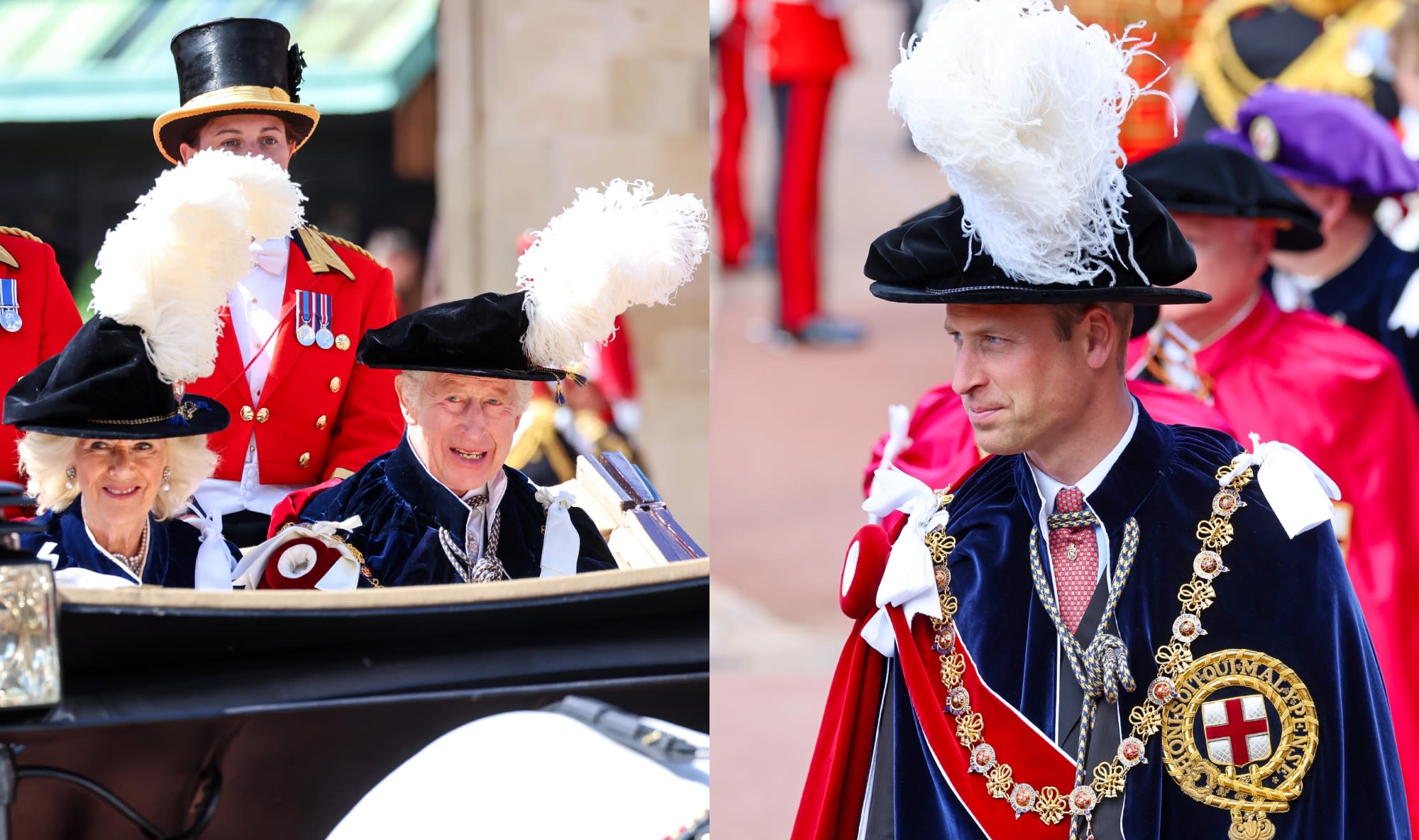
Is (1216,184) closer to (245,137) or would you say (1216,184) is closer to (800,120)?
(245,137)

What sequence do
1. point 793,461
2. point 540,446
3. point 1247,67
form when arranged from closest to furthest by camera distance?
point 540,446, point 1247,67, point 793,461

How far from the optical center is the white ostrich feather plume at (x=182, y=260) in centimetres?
260

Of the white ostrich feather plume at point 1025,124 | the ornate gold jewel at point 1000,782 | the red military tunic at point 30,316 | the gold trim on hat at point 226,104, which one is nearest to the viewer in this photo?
the white ostrich feather plume at point 1025,124

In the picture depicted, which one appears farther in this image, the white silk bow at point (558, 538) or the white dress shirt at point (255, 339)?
the white silk bow at point (558, 538)

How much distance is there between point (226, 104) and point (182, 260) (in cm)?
32

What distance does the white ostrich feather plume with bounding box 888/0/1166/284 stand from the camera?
2.28 m

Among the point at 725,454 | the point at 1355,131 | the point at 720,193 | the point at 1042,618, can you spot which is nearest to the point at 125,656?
the point at 1042,618

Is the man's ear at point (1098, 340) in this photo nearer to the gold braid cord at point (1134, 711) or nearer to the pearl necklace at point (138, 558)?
the gold braid cord at point (1134, 711)

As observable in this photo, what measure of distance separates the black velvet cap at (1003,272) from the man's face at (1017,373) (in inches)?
2.2

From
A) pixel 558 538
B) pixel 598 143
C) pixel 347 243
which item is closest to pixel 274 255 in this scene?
pixel 347 243

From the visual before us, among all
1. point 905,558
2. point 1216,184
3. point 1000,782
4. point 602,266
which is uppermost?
point 1216,184

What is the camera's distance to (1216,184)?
13.2ft

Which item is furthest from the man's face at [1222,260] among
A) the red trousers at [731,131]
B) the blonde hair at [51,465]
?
the red trousers at [731,131]

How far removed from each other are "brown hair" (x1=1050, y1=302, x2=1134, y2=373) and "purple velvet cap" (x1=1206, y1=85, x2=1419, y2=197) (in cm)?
299
